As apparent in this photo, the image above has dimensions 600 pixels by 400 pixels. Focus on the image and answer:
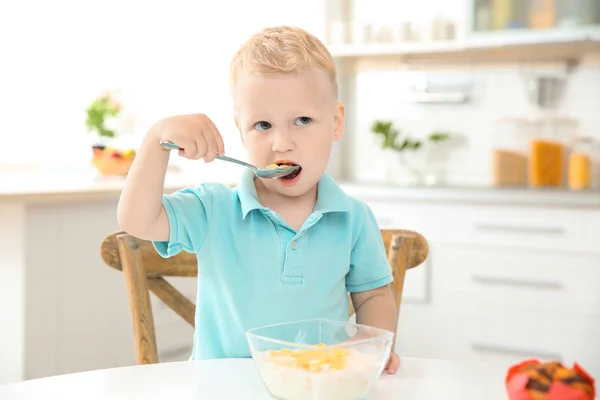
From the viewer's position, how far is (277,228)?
3.52 feet

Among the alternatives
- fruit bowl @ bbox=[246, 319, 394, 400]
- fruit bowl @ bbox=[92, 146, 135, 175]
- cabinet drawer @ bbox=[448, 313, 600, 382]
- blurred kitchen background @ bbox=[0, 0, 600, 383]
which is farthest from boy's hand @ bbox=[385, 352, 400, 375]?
fruit bowl @ bbox=[92, 146, 135, 175]

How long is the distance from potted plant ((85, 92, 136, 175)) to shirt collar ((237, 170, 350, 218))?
6.07ft

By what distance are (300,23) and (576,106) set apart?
1.27 m

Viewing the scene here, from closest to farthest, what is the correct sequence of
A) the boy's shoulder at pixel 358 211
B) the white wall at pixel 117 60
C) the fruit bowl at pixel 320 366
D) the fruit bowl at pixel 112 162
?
the fruit bowl at pixel 320 366
the boy's shoulder at pixel 358 211
the fruit bowl at pixel 112 162
the white wall at pixel 117 60

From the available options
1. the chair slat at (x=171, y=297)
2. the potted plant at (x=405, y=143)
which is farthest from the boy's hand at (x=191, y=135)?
the potted plant at (x=405, y=143)

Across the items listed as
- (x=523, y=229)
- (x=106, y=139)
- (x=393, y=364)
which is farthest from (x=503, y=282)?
(x=393, y=364)

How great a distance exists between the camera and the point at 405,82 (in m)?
3.65

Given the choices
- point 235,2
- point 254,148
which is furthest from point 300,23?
point 254,148

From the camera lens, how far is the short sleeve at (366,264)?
110cm

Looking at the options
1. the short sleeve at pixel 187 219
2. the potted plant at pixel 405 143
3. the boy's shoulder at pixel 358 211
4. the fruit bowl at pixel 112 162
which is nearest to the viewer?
the short sleeve at pixel 187 219

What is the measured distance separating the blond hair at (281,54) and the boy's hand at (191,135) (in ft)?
0.51

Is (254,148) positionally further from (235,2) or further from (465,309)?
(235,2)

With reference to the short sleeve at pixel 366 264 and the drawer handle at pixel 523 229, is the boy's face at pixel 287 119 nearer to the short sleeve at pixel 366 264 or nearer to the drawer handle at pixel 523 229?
the short sleeve at pixel 366 264

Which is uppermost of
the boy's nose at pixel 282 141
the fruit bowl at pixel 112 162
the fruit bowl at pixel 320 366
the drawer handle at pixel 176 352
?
the boy's nose at pixel 282 141
